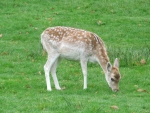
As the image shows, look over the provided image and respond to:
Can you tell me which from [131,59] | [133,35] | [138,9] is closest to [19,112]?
[131,59]

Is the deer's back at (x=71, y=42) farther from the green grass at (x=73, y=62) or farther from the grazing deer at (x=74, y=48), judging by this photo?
the green grass at (x=73, y=62)

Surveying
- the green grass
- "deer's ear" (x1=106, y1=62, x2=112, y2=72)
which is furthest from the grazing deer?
the green grass

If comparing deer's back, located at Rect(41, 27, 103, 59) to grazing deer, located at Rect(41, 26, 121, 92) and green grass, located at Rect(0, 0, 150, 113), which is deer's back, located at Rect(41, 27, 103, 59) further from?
green grass, located at Rect(0, 0, 150, 113)

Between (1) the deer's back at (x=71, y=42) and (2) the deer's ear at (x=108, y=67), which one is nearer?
(2) the deer's ear at (x=108, y=67)

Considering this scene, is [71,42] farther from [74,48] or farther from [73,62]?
[73,62]

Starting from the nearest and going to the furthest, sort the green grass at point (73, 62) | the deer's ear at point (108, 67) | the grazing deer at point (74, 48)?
the green grass at point (73, 62)
the deer's ear at point (108, 67)
the grazing deer at point (74, 48)

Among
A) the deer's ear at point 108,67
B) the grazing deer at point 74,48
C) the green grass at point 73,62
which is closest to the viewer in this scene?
the green grass at point 73,62

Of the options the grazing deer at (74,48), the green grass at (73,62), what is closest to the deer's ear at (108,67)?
the grazing deer at (74,48)

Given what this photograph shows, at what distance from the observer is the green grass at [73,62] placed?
11891 mm

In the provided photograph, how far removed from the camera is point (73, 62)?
17766 mm

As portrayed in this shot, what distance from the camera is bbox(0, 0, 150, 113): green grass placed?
1189 cm

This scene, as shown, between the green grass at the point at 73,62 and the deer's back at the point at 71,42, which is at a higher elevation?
the deer's back at the point at 71,42

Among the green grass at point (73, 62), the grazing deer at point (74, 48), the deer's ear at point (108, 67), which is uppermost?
the grazing deer at point (74, 48)

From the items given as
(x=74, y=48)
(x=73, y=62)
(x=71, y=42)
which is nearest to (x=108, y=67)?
(x=74, y=48)
